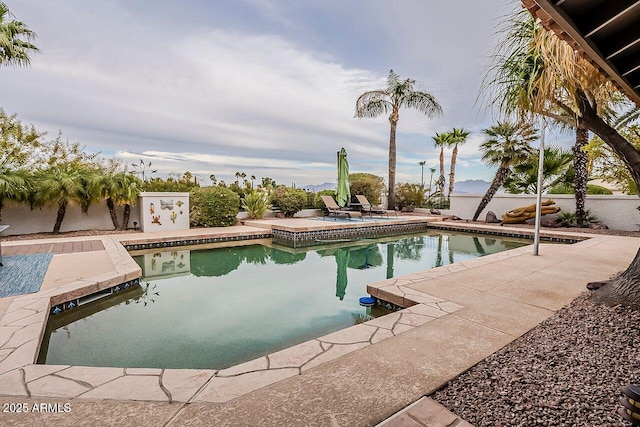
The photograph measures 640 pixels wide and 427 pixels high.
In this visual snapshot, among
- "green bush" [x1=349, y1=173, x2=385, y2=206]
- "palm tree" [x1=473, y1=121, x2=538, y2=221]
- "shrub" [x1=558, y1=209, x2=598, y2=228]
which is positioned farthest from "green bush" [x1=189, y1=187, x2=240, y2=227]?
"shrub" [x1=558, y1=209, x2=598, y2=228]

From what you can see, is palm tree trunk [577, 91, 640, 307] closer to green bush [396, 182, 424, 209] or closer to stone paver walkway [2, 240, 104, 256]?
stone paver walkway [2, 240, 104, 256]


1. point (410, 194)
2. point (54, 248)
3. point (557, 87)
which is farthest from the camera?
point (410, 194)

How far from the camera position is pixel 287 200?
42.7 ft

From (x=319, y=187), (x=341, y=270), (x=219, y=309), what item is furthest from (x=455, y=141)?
(x=219, y=309)

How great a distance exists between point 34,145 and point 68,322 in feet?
36.8

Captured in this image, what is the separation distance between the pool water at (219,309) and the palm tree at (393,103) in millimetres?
9050

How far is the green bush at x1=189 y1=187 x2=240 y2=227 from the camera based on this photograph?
33.0ft

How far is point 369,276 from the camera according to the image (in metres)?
5.58

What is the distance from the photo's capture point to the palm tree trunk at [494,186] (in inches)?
482

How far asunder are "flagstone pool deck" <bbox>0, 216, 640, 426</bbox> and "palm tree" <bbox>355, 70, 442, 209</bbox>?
1232 centimetres

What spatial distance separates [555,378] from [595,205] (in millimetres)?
12248

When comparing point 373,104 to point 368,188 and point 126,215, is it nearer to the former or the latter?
point 368,188

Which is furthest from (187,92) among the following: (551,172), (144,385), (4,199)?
(551,172)

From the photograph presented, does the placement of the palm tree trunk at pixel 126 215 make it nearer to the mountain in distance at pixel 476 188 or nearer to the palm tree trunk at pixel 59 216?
the palm tree trunk at pixel 59 216
